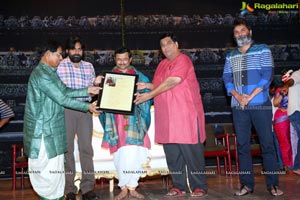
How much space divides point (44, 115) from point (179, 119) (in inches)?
50.6

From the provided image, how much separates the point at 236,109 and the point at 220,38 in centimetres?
304

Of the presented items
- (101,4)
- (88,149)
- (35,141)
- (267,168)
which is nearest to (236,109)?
(267,168)

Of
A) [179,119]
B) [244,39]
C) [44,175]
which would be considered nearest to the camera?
[44,175]

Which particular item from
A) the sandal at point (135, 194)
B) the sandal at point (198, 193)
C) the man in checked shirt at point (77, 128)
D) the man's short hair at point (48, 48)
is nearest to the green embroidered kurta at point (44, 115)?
the man's short hair at point (48, 48)

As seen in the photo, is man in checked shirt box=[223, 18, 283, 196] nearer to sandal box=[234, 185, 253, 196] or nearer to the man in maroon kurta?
sandal box=[234, 185, 253, 196]

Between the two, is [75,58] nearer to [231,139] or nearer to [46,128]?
[46,128]

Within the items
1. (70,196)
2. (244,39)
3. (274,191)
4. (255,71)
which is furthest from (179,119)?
→ (70,196)

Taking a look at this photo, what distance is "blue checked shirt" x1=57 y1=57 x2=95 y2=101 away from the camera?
4090 mm

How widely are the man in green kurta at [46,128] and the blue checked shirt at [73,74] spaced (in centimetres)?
64

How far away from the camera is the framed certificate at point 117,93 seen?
386 centimetres

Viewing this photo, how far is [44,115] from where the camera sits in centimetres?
329

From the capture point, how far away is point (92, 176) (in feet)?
13.5

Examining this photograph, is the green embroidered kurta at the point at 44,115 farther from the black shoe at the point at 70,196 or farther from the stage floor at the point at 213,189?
the stage floor at the point at 213,189

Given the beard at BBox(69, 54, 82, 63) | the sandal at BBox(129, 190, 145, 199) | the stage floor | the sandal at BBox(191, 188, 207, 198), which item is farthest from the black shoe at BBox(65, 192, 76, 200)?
the beard at BBox(69, 54, 82, 63)
